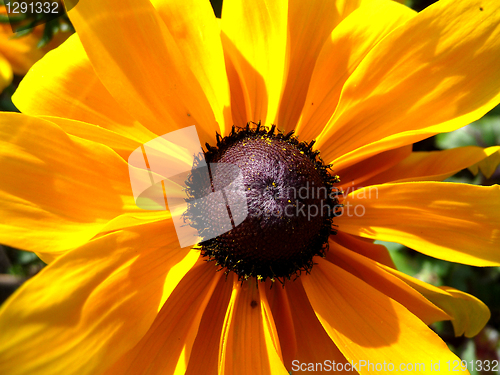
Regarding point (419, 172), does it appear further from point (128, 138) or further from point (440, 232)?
point (128, 138)

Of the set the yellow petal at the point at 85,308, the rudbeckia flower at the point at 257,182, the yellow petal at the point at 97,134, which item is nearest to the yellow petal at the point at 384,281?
the rudbeckia flower at the point at 257,182

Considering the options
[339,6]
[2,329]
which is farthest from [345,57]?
→ [2,329]

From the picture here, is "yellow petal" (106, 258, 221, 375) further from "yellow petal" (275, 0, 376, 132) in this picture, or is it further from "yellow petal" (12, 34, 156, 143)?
"yellow petal" (275, 0, 376, 132)

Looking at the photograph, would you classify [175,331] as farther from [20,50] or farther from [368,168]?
[20,50]

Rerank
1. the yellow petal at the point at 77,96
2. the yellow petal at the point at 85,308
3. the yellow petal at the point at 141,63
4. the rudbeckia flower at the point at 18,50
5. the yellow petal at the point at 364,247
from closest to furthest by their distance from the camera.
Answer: the yellow petal at the point at 85,308
the yellow petal at the point at 141,63
the yellow petal at the point at 77,96
the yellow petal at the point at 364,247
the rudbeckia flower at the point at 18,50
